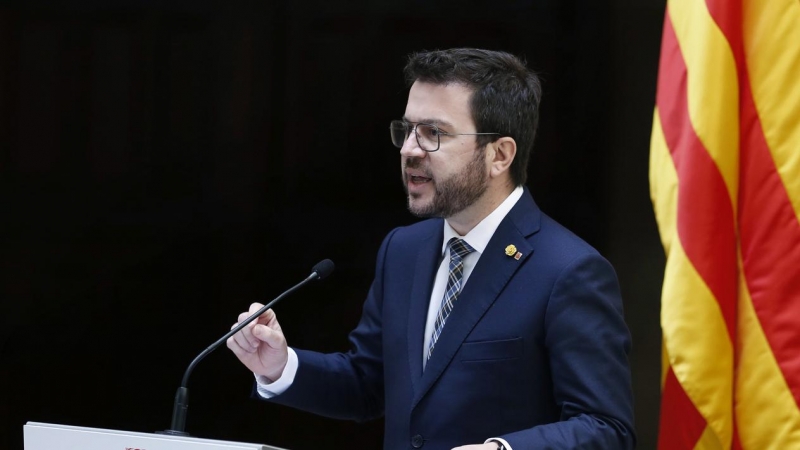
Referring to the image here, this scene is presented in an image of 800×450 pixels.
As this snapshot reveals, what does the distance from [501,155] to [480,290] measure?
0.31 m

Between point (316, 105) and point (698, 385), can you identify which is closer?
point (698, 385)

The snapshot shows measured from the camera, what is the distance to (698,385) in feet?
6.93

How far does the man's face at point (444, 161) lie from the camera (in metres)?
2.35

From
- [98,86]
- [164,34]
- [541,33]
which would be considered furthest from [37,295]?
[541,33]

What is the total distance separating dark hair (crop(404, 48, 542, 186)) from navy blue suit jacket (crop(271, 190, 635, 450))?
145 mm

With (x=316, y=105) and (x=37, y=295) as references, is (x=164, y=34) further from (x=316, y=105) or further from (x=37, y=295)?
(x=37, y=295)

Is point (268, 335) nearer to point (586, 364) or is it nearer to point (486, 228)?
point (486, 228)

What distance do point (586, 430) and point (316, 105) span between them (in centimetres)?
168

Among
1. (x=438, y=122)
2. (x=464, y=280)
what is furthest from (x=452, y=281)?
(x=438, y=122)

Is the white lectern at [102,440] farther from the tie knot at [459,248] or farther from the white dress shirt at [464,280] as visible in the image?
the tie knot at [459,248]

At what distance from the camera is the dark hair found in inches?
94.2

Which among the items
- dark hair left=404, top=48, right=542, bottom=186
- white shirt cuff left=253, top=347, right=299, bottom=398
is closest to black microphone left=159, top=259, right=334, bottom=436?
white shirt cuff left=253, top=347, right=299, bottom=398

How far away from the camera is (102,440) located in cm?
187

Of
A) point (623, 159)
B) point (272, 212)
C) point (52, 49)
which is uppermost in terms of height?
point (52, 49)
